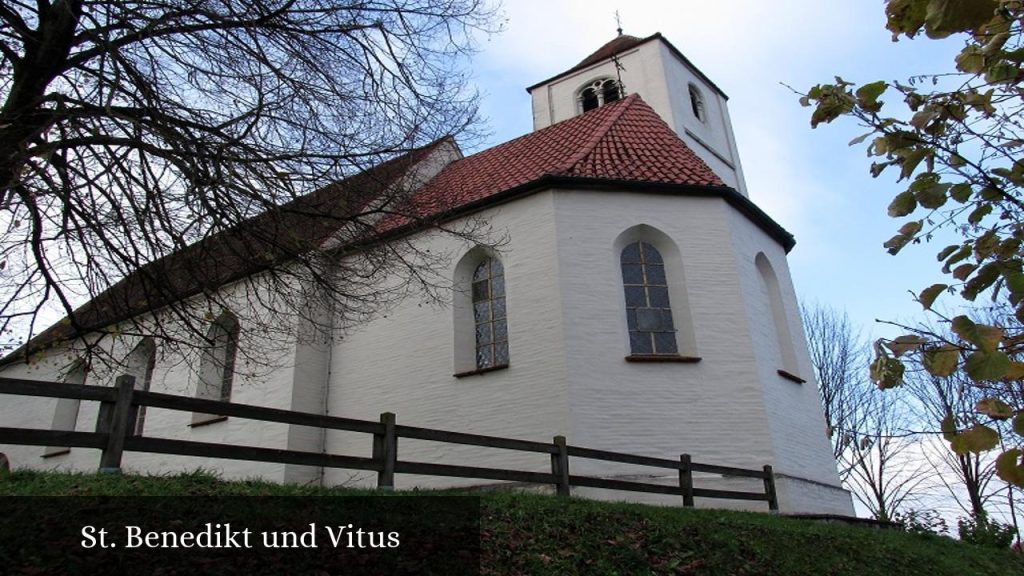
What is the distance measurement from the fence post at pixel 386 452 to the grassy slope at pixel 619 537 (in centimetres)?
68

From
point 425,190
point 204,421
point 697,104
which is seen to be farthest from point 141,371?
point 697,104

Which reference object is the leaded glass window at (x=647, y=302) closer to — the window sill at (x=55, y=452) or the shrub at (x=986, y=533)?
the shrub at (x=986, y=533)

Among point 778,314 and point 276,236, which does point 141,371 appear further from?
point 778,314

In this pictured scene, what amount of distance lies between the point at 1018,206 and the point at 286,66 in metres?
6.54

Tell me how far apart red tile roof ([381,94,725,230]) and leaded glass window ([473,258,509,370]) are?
4.73 ft

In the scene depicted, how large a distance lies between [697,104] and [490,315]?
11812 mm

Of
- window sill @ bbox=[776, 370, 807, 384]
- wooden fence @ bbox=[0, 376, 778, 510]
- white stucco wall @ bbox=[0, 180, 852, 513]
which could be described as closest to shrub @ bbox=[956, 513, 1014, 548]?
white stucco wall @ bbox=[0, 180, 852, 513]

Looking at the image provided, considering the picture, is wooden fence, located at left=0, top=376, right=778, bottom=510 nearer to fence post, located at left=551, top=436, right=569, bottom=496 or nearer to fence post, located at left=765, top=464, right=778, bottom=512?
fence post, located at left=551, top=436, right=569, bottom=496

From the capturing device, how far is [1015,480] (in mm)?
1849

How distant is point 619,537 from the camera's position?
6.55m

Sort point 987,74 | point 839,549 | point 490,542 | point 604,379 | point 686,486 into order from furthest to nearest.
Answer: point 604,379 → point 686,486 → point 839,549 → point 490,542 → point 987,74

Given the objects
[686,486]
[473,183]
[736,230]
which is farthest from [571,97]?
[686,486]

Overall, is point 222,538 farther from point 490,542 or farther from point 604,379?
point 604,379

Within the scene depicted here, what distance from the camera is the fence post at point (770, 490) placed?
10648mm
